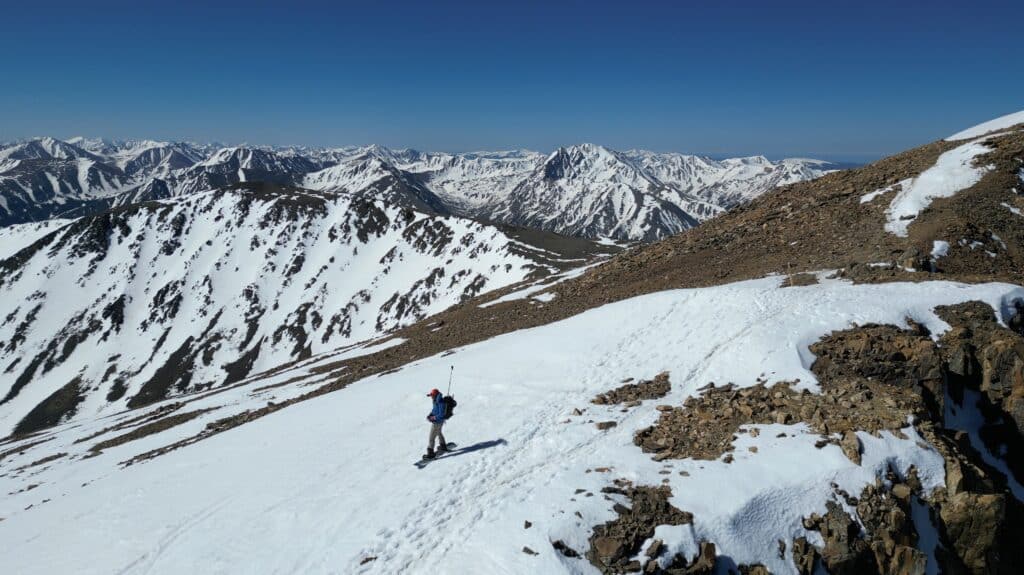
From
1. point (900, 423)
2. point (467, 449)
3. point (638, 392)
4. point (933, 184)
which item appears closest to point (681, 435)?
point (638, 392)

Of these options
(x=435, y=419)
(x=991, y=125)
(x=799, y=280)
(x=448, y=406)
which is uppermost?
(x=991, y=125)

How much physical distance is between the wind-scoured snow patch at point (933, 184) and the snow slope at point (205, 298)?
8959cm

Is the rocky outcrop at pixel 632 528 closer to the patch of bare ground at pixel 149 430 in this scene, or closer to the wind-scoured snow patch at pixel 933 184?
the wind-scoured snow patch at pixel 933 184

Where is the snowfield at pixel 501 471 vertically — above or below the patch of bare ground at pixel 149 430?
above

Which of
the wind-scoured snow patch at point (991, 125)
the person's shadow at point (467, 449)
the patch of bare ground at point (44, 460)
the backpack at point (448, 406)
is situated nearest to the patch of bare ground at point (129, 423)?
the patch of bare ground at point (44, 460)

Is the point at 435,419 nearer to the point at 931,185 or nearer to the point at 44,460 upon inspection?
the point at 931,185

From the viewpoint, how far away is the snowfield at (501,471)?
38.2 feet

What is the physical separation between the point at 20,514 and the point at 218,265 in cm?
19337

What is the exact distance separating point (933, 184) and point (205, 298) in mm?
206209

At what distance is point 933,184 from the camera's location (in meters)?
31.8

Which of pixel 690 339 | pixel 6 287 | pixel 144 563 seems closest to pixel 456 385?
pixel 690 339

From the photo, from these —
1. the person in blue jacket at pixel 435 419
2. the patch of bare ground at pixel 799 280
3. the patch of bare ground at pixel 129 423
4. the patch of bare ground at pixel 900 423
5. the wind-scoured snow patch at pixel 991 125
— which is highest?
the wind-scoured snow patch at pixel 991 125

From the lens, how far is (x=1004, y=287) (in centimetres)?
1989

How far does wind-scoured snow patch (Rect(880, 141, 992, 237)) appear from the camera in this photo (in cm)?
2978
